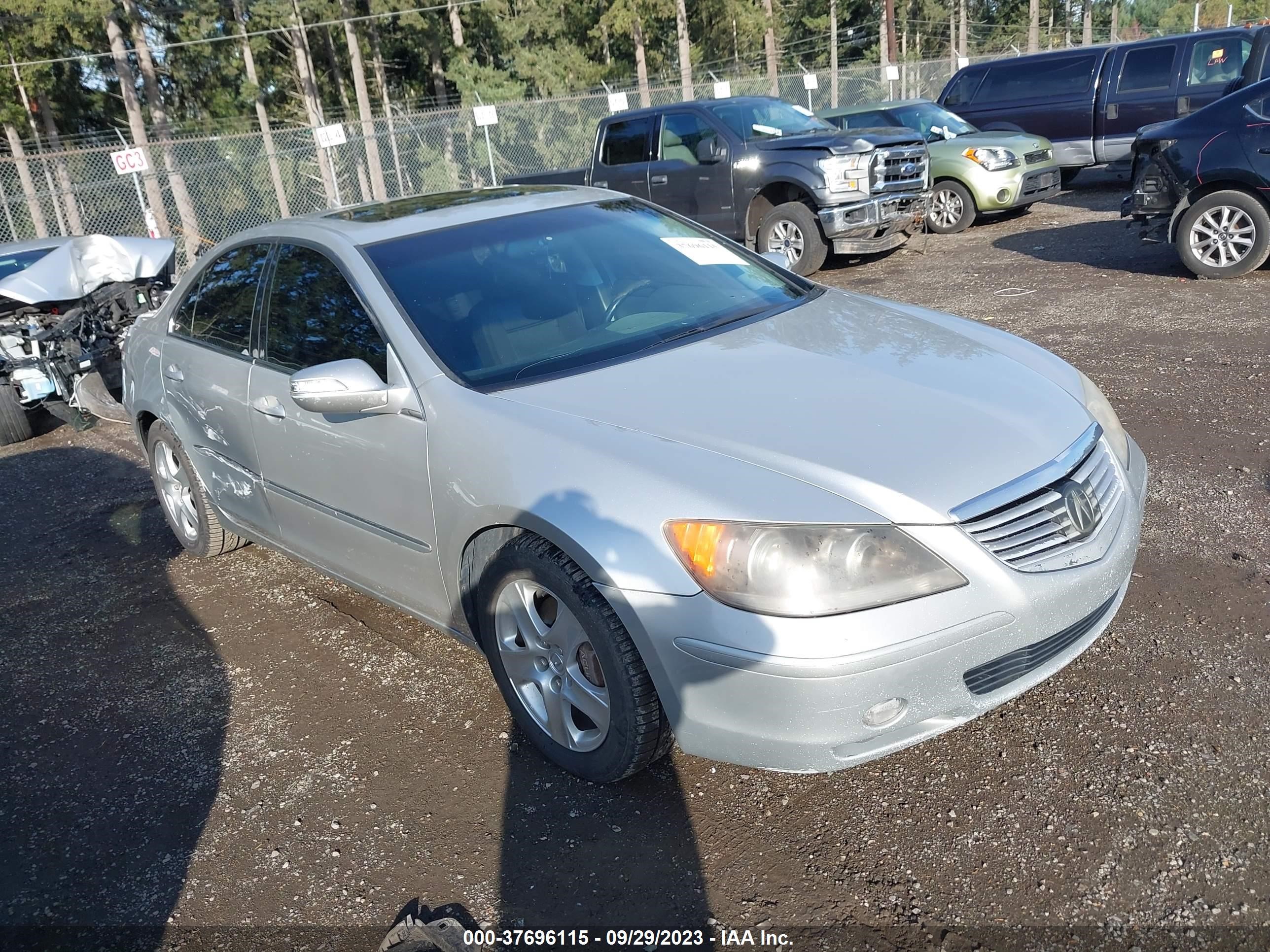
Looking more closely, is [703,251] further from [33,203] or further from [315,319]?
[33,203]

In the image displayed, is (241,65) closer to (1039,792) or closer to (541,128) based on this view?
(541,128)

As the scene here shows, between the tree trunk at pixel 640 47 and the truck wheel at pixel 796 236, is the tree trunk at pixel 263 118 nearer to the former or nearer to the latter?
the truck wheel at pixel 796 236

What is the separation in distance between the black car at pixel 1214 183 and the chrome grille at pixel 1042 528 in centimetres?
689

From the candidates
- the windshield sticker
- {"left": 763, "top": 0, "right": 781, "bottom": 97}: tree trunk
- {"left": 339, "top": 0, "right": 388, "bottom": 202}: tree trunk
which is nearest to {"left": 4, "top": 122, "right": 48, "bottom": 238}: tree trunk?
{"left": 339, "top": 0, "right": 388, "bottom": 202}: tree trunk

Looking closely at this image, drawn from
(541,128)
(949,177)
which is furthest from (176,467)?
(541,128)

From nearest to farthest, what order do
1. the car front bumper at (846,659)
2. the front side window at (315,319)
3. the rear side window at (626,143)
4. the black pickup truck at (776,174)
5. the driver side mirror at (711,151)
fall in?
1. the car front bumper at (846,659)
2. the front side window at (315,319)
3. the black pickup truck at (776,174)
4. the driver side mirror at (711,151)
5. the rear side window at (626,143)

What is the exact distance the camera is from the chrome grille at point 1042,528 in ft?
8.29

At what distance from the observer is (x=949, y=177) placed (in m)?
12.9

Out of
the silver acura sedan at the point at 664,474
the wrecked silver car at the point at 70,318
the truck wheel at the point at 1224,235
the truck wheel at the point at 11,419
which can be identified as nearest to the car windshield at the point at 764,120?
the truck wheel at the point at 1224,235

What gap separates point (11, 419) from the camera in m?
8.05

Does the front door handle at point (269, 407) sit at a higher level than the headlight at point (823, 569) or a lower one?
higher

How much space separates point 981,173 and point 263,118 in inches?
1266

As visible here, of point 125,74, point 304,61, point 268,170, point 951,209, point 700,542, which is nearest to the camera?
point 700,542

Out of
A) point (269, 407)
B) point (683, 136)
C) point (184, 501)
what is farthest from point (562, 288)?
point (683, 136)
